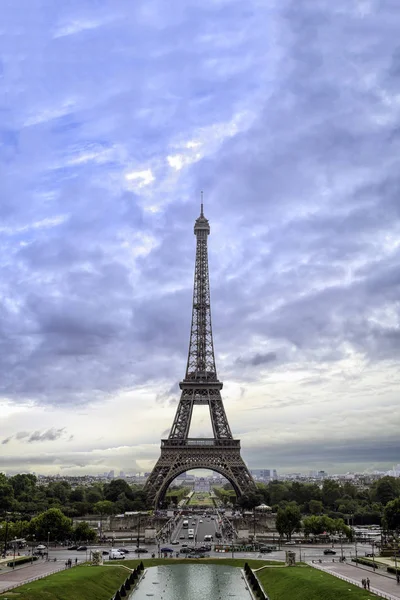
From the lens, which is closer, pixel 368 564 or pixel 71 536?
pixel 368 564

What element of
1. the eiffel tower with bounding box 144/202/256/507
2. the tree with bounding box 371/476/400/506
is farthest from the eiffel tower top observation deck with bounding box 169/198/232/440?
the tree with bounding box 371/476/400/506

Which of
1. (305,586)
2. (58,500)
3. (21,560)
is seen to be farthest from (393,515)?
(58,500)

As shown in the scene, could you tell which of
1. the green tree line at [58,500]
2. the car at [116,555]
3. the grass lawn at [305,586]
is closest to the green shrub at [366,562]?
the grass lawn at [305,586]

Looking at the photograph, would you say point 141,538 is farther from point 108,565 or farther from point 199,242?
point 199,242

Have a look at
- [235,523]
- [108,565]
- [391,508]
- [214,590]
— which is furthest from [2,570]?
[391,508]

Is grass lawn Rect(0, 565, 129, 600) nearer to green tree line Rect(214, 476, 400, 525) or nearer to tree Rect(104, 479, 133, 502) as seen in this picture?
green tree line Rect(214, 476, 400, 525)

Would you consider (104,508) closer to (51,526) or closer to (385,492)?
(51,526)
